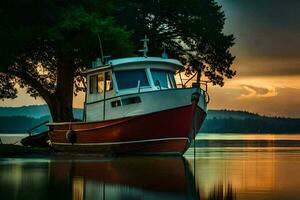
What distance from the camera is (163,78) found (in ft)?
95.1

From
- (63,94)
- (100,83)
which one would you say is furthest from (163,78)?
(63,94)

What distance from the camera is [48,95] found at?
38781 mm

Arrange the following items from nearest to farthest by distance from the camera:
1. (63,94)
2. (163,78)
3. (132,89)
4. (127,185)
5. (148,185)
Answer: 1. (148,185)
2. (127,185)
3. (132,89)
4. (163,78)
5. (63,94)

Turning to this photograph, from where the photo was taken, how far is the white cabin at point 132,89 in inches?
1045

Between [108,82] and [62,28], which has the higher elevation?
[62,28]

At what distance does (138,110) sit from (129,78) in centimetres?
172

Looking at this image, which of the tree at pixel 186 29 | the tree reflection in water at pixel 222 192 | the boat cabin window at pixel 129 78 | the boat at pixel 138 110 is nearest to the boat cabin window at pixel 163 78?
the boat at pixel 138 110

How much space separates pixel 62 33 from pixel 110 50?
232 centimetres

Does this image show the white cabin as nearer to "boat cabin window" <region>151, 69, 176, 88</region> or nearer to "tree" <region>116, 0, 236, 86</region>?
"boat cabin window" <region>151, 69, 176, 88</region>

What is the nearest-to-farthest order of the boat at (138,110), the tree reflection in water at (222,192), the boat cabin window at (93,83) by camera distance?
the tree reflection in water at (222,192), the boat at (138,110), the boat cabin window at (93,83)

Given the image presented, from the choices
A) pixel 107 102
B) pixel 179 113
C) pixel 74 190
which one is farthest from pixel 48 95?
pixel 74 190

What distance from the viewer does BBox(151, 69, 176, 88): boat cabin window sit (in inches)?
1118

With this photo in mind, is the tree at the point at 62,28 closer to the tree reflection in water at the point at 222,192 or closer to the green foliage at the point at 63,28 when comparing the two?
the green foliage at the point at 63,28

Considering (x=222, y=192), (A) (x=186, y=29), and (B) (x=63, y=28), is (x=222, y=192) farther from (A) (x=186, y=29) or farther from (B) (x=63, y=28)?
(A) (x=186, y=29)
